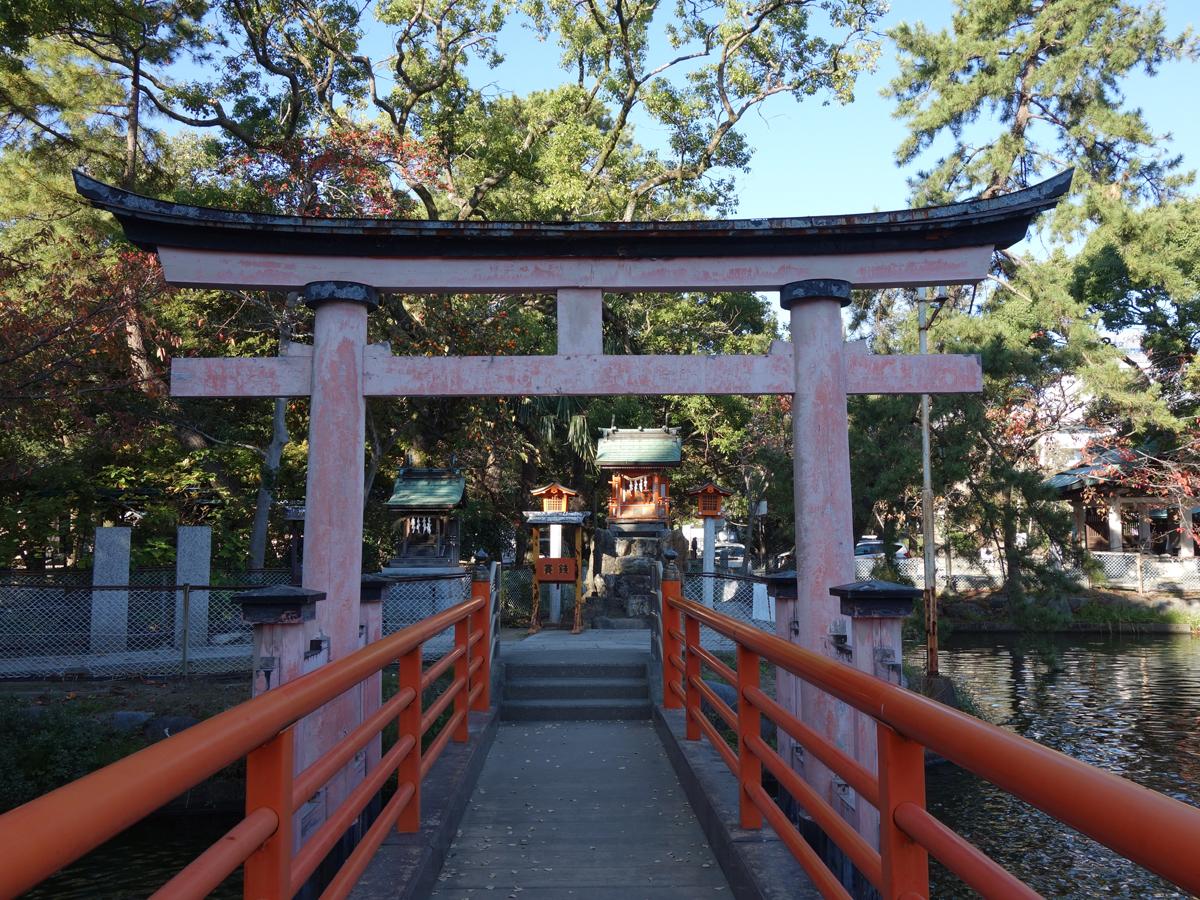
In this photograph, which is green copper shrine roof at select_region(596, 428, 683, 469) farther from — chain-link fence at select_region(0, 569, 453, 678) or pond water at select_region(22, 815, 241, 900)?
pond water at select_region(22, 815, 241, 900)

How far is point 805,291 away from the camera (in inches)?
258

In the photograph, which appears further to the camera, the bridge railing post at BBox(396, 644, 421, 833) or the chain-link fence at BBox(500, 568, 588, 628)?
the chain-link fence at BBox(500, 568, 588, 628)

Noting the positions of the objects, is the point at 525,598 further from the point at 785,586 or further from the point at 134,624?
the point at 785,586

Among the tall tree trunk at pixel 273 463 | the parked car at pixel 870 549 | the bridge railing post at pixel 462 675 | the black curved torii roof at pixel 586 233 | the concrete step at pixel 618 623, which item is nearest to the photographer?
the bridge railing post at pixel 462 675

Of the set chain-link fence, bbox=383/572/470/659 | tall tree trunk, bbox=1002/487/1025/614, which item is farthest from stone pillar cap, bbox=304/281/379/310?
tall tree trunk, bbox=1002/487/1025/614

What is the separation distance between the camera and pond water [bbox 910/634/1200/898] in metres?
8.04

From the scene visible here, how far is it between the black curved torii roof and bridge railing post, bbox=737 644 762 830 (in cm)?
360

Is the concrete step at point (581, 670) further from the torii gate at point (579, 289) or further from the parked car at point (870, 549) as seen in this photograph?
the parked car at point (870, 549)

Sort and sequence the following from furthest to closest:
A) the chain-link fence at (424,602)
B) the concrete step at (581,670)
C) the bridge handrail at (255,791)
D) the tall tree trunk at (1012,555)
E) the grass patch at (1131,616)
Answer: the grass patch at (1131,616)
the tall tree trunk at (1012,555)
the chain-link fence at (424,602)
the concrete step at (581,670)
the bridge handrail at (255,791)

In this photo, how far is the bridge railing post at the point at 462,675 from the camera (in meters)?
5.86

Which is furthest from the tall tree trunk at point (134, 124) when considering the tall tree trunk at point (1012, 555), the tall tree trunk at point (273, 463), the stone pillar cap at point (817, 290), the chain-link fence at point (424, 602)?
the tall tree trunk at point (1012, 555)

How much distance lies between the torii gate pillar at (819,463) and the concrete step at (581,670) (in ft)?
8.71

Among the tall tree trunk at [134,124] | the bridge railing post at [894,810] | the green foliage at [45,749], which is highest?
the tall tree trunk at [134,124]

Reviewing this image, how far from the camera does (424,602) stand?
13.7 m
